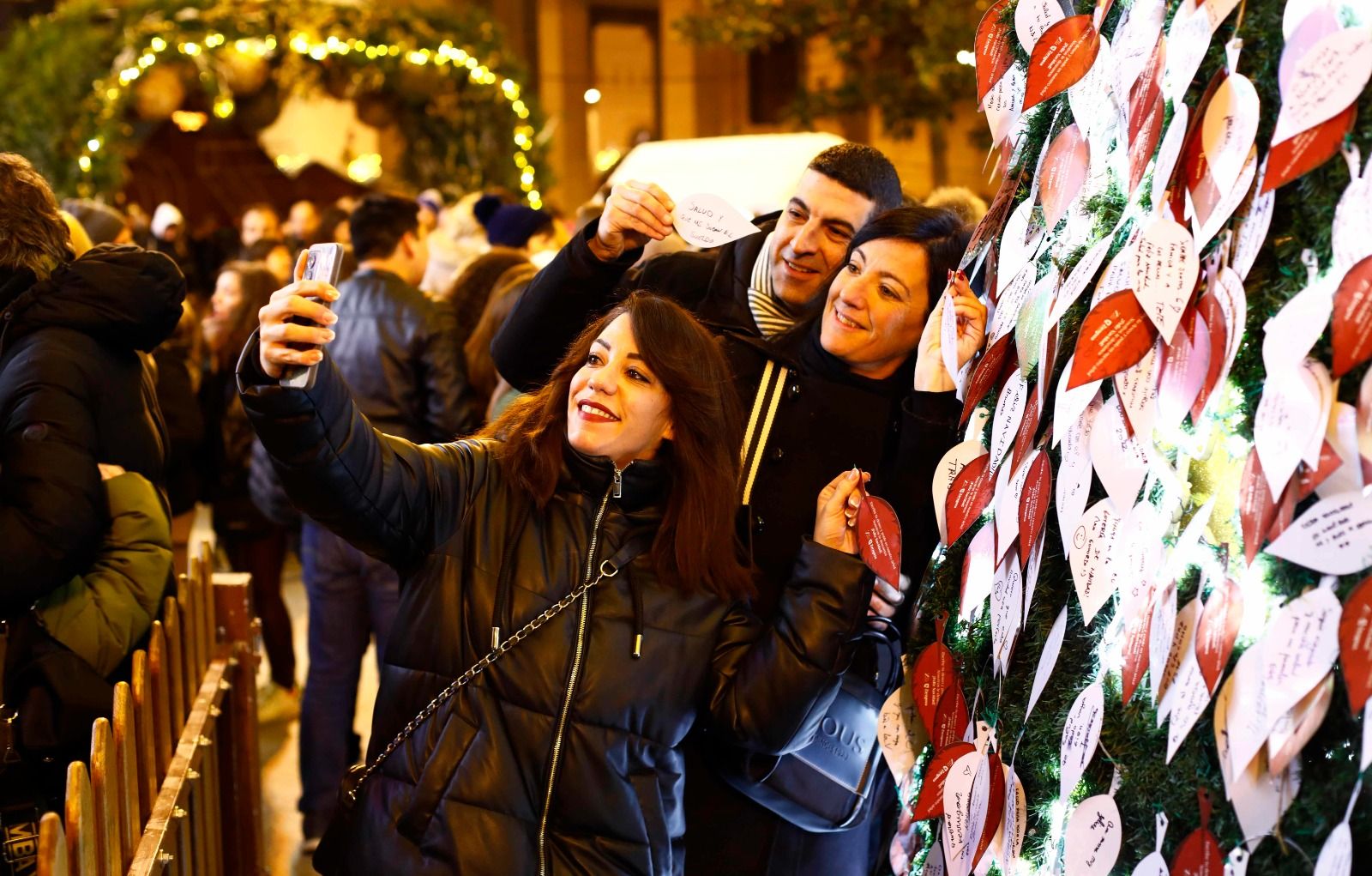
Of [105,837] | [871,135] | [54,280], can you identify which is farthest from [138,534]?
[871,135]

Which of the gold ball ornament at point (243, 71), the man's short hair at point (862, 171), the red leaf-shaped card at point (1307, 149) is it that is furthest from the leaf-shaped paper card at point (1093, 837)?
the gold ball ornament at point (243, 71)

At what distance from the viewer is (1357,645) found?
1.43 metres

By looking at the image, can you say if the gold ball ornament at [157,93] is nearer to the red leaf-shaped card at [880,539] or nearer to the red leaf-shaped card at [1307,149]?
the red leaf-shaped card at [880,539]

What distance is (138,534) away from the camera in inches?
105

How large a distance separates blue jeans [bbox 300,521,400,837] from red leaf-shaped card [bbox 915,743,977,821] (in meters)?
2.36

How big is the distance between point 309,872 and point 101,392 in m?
1.96

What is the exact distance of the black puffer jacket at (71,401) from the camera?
7.93 ft

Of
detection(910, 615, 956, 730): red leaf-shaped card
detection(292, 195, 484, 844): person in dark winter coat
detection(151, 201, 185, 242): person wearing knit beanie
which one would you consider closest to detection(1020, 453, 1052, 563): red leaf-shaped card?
detection(910, 615, 956, 730): red leaf-shaped card

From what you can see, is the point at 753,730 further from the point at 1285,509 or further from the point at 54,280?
the point at 54,280

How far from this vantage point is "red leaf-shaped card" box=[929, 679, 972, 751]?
6.92 ft

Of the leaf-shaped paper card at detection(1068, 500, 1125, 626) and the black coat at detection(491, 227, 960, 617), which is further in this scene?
the black coat at detection(491, 227, 960, 617)

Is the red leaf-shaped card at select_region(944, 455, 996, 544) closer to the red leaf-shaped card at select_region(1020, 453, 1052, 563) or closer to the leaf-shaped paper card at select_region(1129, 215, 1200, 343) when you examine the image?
the red leaf-shaped card at select_region(1020, 453, 1052, 563)

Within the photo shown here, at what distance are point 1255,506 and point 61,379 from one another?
2.04 m

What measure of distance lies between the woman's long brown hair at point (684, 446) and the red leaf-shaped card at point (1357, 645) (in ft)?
3.21
